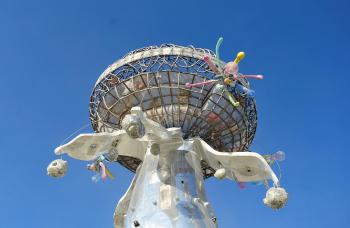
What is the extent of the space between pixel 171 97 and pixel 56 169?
422cm

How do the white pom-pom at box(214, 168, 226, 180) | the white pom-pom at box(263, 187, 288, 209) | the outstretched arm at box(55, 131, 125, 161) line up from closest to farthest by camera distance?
the white pom-pom at box(263, 187, 288, 209) < the white pom-pom at box(214, 168, 226, 180) < the outstretched arm at box(55, 131, 125, 161)

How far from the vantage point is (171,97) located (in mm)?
16172

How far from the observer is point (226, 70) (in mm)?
15250

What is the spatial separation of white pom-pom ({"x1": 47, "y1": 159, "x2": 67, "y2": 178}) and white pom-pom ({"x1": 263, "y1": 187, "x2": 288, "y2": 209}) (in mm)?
6010

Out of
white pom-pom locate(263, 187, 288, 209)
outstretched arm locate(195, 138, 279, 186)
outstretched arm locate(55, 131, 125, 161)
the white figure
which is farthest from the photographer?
outstretched arm locate(55, 131, 125, 161)

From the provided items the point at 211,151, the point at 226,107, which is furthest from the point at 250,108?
the point at 211,151

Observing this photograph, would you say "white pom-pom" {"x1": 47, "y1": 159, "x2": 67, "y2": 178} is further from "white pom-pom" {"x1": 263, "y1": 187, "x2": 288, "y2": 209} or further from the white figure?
"white pom-pom" {"x1": 263, "y1": 187, "x2": 288, "y2": 209}

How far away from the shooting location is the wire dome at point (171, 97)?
15805 mm

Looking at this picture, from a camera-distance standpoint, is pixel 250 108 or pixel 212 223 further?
pixel 250 108

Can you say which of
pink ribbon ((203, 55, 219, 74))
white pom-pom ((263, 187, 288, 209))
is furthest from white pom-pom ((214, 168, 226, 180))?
pink ribbon ((203, 55, 219, 74))

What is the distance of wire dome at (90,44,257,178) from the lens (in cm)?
1580

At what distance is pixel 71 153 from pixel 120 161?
2.78 m

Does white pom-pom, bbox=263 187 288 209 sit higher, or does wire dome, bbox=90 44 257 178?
wire dome, bbox=90 44 257 178

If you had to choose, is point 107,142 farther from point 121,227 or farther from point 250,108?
point 250,108
